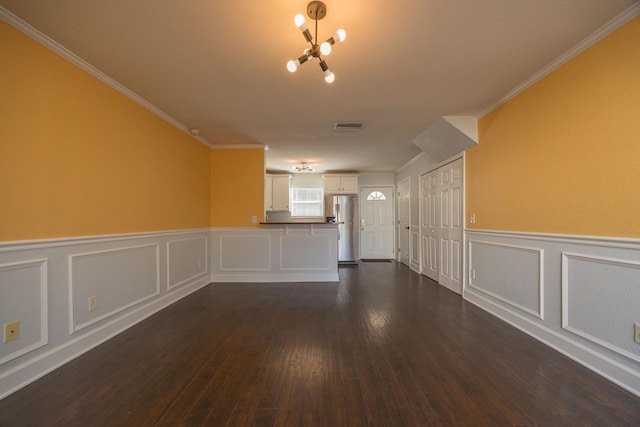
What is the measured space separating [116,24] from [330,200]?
561cm

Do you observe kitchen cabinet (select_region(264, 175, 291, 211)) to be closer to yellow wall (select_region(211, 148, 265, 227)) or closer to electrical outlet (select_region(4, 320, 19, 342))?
yellow wall (select_region(211, 148, 265, 227))

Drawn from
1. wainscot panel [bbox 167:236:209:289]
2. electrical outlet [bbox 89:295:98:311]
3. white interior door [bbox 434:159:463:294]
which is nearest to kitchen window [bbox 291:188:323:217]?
wainscot panel [bbox 167:236:209:289]

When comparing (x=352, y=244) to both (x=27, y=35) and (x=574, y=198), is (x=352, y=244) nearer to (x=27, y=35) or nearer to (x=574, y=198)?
(x=574, y=198)

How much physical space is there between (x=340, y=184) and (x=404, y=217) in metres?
1.83

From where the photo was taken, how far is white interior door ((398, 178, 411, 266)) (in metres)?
6.45

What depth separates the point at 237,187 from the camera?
4.76m

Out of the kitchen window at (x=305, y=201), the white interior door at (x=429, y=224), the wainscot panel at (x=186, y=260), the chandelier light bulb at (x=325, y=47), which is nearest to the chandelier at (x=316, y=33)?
the chandelier light bulb at (x=325, y=47)

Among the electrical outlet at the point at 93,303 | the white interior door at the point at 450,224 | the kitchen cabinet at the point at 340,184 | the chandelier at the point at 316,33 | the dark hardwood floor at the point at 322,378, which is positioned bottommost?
the dark hardwood floor at the point at 322,378

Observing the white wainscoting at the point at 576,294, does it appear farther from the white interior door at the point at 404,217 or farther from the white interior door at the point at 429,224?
the white interior door at the point at 404,217

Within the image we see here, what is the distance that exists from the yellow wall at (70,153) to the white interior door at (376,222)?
5.11 m

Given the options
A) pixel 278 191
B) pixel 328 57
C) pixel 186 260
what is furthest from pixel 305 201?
pixel 328 57

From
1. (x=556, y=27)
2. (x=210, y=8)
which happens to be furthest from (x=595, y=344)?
(x=210, y=8)

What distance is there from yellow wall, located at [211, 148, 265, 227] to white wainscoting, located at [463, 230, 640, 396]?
356cm

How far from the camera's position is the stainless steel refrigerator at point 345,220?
6887 mm
